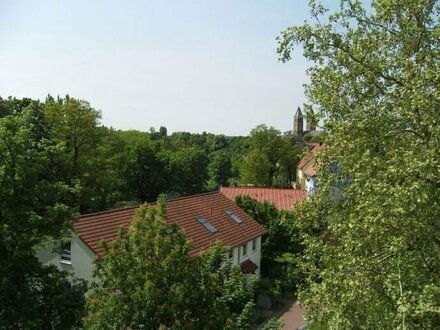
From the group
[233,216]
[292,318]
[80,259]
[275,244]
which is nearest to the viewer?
[80,259]

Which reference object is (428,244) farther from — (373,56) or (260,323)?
(260,323)

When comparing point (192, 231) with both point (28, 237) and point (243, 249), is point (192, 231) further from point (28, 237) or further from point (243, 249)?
point (28, 237)

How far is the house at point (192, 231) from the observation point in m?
20.8

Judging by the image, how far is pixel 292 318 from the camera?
82.0 ft

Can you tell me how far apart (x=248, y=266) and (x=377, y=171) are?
1915cm

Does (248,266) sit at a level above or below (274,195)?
below

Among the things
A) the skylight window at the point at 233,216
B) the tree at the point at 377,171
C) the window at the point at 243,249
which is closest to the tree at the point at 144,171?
the skylight window at the point at 233,216

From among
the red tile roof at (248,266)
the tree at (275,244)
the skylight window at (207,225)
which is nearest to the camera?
the skylight window at (207,225)

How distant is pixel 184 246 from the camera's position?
10.3 meters

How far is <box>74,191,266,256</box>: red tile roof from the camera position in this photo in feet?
70.0

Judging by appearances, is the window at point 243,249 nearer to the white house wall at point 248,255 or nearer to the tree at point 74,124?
the white house wall at point 248,255

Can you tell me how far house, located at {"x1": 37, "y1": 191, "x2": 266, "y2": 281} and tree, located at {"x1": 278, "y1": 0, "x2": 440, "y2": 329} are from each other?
823 centimetres

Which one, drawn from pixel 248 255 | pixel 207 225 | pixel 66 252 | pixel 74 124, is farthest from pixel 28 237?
pixel 74 124

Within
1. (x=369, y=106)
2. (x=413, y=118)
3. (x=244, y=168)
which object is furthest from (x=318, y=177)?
(x=244, y=168)
